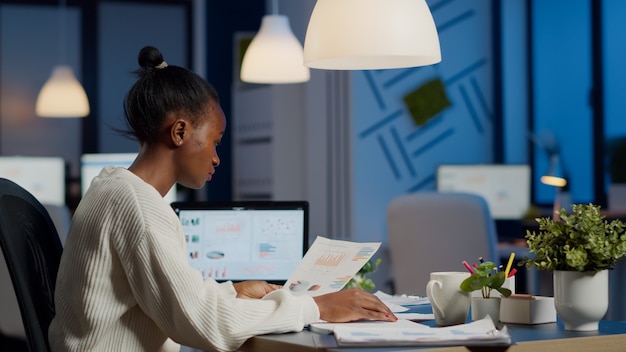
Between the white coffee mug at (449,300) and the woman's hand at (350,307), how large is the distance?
3.6 inches

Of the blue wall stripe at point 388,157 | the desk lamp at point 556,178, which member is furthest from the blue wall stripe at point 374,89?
the desk lamp at point 556,178

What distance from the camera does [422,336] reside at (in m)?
1.71

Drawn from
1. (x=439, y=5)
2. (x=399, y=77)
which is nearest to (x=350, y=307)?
(x=399, y=77)

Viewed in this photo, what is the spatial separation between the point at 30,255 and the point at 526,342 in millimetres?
948

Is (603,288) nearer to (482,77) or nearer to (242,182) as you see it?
(482,77)

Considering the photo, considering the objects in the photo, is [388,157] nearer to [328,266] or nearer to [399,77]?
[399,77]

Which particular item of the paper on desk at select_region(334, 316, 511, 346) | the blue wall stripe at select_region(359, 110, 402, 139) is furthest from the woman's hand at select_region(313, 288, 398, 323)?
the blue wall stripe at select_region(359, 110, 402, 139)

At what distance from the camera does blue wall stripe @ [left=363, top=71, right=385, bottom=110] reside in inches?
236

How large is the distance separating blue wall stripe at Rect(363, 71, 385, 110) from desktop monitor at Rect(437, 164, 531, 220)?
1.70ft

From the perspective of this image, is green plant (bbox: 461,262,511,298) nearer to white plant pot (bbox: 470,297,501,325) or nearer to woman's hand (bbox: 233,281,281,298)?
white plant pot (bbox: 470,297,501,325)

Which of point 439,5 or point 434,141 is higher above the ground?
point 439,5

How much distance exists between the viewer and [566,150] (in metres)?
6.18

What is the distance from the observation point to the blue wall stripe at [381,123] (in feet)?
19.5

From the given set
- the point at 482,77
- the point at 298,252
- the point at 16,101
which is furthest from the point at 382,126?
the point at 16,101
